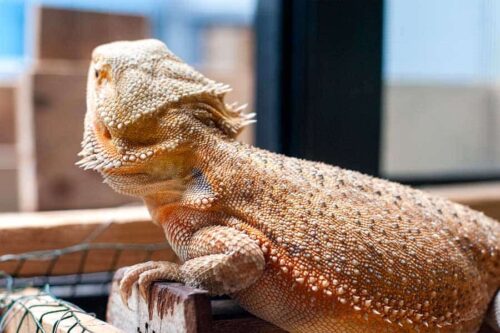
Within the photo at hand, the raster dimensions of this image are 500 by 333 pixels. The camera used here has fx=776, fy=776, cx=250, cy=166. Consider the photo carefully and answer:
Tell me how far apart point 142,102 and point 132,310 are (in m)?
0.33

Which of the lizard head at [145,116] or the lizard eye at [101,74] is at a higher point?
the lizard eye at [101,74]

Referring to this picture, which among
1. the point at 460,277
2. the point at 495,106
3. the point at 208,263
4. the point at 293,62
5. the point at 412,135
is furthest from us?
the point at 495,106

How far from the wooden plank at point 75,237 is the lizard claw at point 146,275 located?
574 millimetres

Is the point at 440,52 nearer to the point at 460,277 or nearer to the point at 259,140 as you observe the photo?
the point at 259,140

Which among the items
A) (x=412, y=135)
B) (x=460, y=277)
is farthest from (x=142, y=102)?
(x=412, y=135)

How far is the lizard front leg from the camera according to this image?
106 centimetres

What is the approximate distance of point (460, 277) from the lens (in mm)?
1213

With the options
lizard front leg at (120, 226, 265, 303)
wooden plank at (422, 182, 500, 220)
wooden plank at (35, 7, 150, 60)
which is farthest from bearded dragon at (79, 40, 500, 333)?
wooden plank at (35, 7, 150, 60)

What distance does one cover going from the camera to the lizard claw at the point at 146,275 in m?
1.11

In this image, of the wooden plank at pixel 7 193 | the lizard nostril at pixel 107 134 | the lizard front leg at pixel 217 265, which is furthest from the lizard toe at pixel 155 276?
the wooden plank at pixel 7 193

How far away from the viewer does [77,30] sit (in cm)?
238

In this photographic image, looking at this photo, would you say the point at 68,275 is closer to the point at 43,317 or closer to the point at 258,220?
the point at 43,317

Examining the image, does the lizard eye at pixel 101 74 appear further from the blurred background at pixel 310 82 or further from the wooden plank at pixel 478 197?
the wooden plank at pixel 478 197

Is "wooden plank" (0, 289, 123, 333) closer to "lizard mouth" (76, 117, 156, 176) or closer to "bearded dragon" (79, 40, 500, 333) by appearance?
"bearded dragon" (79, 40, 500, 333)
